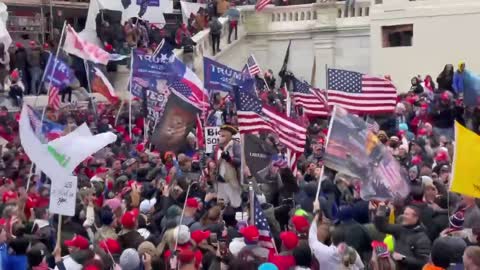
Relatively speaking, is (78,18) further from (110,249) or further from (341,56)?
(110,249)

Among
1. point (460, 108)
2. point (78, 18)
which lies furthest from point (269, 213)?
point (78, 18)

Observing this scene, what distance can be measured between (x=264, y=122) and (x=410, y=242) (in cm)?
418

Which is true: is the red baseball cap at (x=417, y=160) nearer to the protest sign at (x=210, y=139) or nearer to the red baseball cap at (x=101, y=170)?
the protest sign at (x=210, y=139)

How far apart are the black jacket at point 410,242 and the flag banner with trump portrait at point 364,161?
658 millimetres

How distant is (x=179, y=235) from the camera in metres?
9.26

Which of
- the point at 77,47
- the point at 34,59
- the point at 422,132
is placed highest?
the point at 77,47

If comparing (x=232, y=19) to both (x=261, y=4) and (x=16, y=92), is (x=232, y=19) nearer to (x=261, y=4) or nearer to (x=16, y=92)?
(x=261, y=4)

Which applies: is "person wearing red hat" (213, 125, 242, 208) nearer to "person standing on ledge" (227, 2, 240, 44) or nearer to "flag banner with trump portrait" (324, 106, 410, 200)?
"flag banner with trump portrait" (324, 106, 410, 200)

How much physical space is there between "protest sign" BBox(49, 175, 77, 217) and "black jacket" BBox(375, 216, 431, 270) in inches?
127

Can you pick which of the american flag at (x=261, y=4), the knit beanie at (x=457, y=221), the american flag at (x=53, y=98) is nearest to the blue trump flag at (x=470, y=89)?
the american flag at (x=53, y=98)

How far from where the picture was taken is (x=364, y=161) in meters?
10.1

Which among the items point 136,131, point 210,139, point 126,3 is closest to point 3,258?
point 210,139

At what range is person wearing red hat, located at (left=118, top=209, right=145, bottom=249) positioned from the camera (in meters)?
9.80

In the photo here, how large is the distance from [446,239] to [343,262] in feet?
3.05
